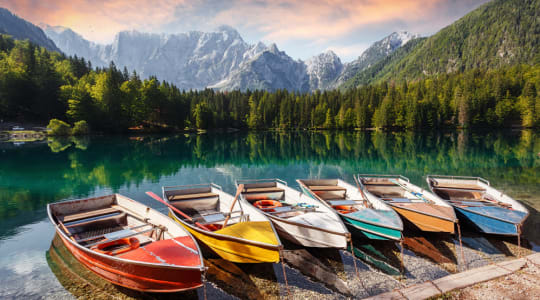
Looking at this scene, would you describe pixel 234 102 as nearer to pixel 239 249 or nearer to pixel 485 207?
pixel 485 207

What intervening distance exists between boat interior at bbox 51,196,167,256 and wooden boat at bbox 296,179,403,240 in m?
7.40

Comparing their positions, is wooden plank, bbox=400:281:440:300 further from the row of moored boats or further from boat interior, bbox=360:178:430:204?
boat interior, bbox=360:178:430:204

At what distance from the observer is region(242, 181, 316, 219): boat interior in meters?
11.9

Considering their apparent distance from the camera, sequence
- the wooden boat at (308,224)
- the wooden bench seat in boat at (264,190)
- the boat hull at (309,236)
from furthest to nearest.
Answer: the wooden bench seat in boat at (264,190), the wooden boat at (308,224), the boat hull at (309,236)

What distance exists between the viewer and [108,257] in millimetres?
7047

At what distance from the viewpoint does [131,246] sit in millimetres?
8586

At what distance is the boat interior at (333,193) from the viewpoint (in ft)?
42.4

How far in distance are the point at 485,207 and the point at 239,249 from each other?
11228 mm

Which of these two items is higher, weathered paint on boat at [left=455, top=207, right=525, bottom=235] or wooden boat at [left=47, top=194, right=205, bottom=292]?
wooden boat at [left=47, top=194, right=205, bottom=292]

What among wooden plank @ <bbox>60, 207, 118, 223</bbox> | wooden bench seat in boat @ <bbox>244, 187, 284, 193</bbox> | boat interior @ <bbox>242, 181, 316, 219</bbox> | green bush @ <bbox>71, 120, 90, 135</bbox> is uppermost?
green bush @ <bbox>71, 120, 90, 135</bbox>

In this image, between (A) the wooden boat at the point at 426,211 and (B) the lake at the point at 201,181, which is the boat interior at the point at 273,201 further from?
(A) the wooden boat at the point at 426,211

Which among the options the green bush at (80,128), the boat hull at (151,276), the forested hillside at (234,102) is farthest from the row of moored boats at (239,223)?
the forested hillside at (234,102)

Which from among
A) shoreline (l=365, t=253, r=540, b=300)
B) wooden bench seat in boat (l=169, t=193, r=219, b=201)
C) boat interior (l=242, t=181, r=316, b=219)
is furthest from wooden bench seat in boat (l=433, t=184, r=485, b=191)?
wooden bench seat in boat (l=169, t=193, r=219, b=201)

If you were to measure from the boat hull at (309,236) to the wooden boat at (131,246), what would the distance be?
364cm
